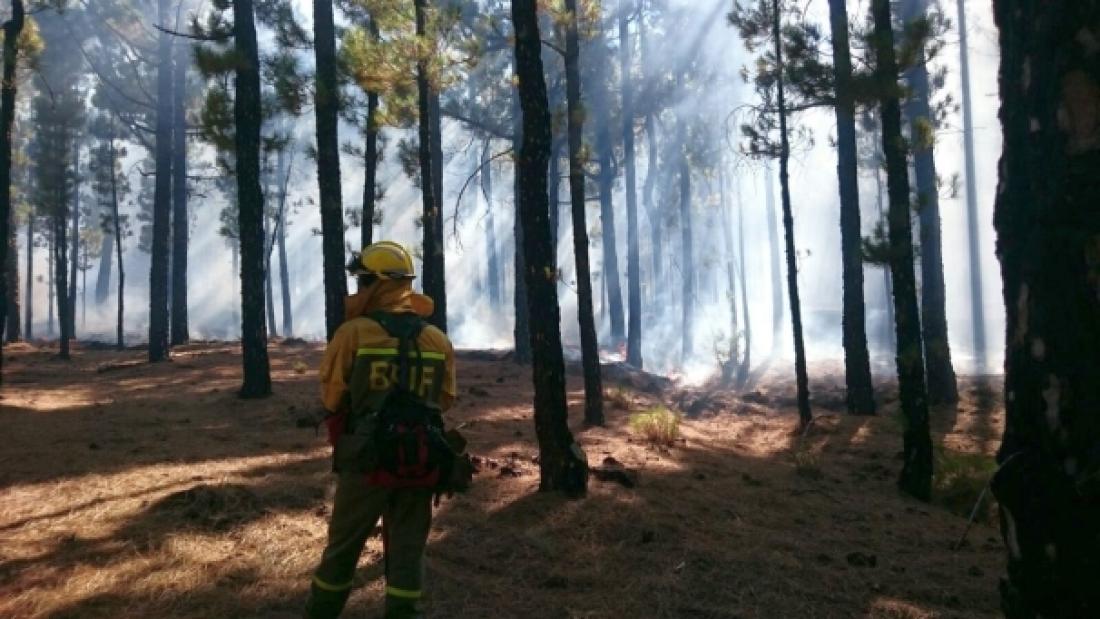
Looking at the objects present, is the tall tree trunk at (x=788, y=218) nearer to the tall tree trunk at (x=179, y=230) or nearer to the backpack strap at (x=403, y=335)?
the backpack strap at (x=403, y=335)

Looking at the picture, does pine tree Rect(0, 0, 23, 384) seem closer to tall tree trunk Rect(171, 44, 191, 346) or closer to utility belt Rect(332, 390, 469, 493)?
tall tree trunk Rect(171, 44, 191, 346)

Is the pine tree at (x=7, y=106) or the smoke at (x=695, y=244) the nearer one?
the pine tree at (x=7, y=106)

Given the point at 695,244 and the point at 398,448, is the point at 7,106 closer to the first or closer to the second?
the point at 398,448

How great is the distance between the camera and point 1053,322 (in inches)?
83.8

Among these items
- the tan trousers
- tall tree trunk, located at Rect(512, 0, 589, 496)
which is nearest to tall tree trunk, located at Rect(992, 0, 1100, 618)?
the tan trousers

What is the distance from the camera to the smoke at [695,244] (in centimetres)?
2783

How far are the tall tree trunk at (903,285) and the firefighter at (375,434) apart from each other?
6.28 meters

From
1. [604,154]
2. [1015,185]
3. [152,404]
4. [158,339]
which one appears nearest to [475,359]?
[158,339]

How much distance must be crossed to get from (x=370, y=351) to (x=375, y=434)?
401 mm

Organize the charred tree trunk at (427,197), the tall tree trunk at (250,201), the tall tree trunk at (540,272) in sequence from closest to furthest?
the tall tree trunk at (540,272) → the tall tree trunk at (250,201) → the charred tree trunk at (427,197)

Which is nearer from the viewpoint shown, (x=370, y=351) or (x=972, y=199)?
(x=370, y=351)

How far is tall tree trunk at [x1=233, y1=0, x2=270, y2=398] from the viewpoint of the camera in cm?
1129

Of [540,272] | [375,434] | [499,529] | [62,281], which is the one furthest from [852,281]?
[62,281]

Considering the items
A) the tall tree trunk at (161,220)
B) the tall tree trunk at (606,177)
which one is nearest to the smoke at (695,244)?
the tall tree trunk at (606,177)
